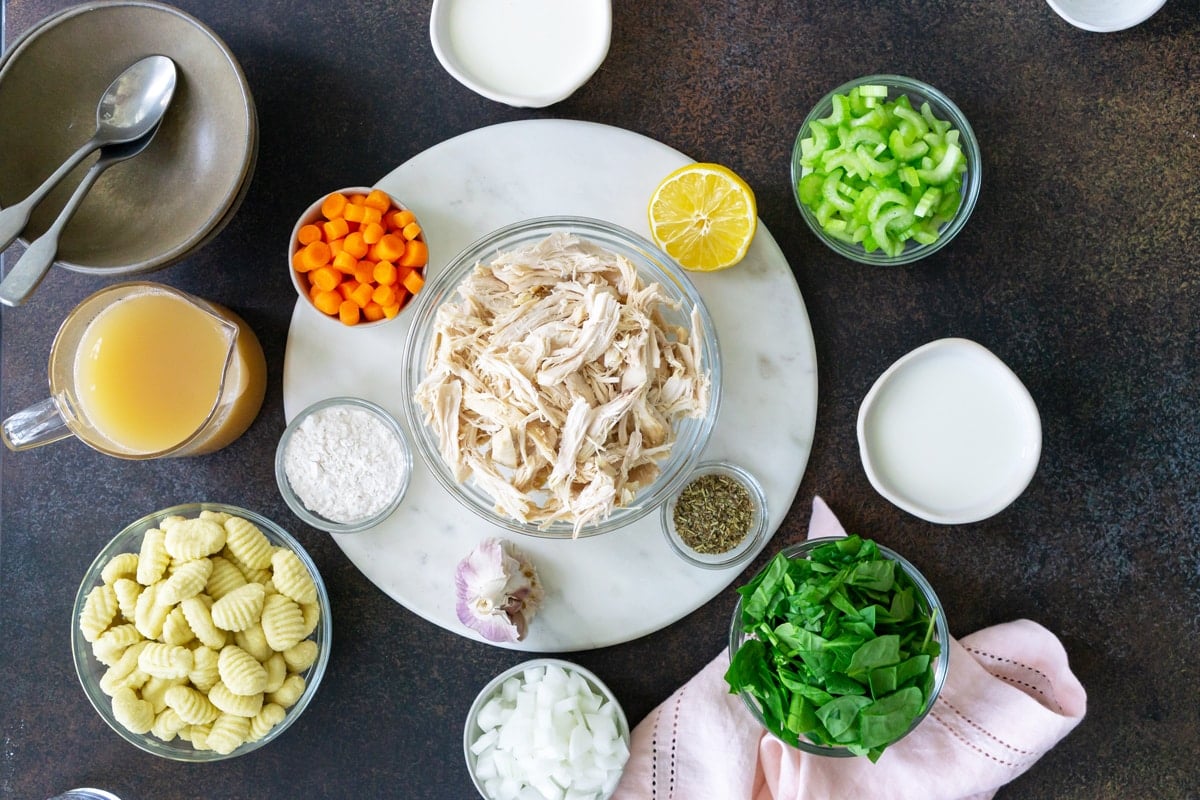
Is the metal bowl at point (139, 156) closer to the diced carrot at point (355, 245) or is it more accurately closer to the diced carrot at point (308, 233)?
the diced carrot at point (308, 233)

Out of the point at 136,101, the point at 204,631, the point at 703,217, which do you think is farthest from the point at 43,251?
the point at 703,217

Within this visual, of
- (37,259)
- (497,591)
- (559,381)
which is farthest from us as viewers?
(497,591)

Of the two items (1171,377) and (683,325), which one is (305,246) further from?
(1171,377)

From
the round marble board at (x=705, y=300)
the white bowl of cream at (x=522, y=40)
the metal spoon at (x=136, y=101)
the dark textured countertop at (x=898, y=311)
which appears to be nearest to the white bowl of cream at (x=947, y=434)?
the dark textured countertop at (x=898, y=311)

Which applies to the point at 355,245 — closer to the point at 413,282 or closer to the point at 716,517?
the point at 413,282

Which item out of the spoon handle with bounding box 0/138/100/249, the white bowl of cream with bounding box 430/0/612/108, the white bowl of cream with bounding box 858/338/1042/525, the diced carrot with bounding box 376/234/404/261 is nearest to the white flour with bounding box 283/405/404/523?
the diced carrot with bounding box 376/234/404/261

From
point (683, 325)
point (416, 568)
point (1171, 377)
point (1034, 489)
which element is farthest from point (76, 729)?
point (1171, 377)
